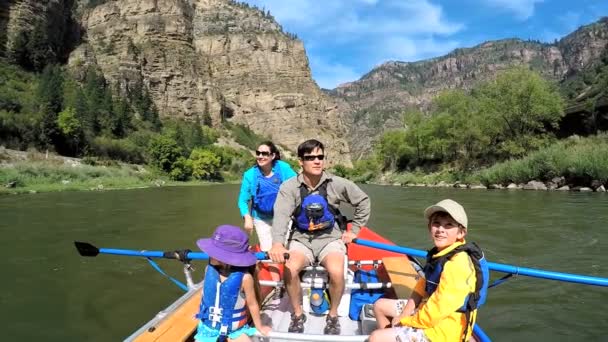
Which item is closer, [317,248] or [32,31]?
[317,248]

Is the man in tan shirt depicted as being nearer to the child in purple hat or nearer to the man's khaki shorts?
the man's khaki shorts

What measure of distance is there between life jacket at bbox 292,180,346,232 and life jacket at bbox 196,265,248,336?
37.6 inches

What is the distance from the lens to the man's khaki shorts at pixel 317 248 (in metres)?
3.29

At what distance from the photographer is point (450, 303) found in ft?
6.88

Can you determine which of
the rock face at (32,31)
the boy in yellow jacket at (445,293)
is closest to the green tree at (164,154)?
the rock face at (32,31)

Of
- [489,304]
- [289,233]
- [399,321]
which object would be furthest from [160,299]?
[489,304]

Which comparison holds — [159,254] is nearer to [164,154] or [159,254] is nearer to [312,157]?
[312,157]

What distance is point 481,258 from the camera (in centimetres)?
223

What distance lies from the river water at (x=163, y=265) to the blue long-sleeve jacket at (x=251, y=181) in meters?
1.66

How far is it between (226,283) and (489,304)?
3655mm

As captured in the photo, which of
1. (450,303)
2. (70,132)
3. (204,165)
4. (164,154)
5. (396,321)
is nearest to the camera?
(450,303)

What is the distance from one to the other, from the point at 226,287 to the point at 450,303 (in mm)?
1325

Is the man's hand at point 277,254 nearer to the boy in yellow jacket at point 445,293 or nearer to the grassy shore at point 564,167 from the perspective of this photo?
the boy in yellow jacket at point 445,293

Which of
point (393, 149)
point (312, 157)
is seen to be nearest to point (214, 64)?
point (393, 149)
